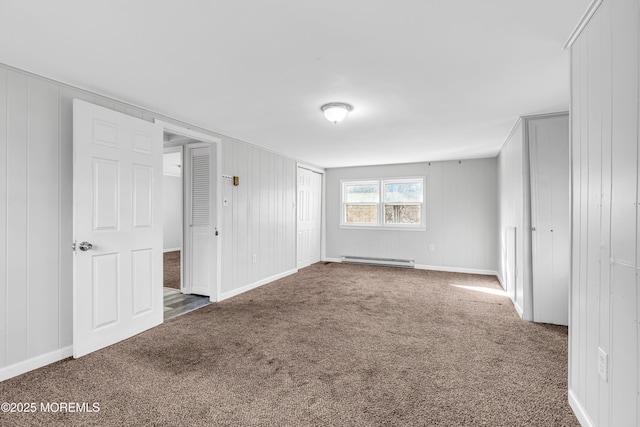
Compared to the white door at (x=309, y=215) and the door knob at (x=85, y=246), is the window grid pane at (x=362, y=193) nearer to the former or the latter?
the white door at (x=309, y=215)

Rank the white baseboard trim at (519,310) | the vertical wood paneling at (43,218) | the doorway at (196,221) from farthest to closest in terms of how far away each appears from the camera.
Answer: the doorway at (196,221)
the white baseboard trim at (519,310)
the vertical wood paneling at (43,218)

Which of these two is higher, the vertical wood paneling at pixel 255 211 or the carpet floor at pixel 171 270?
the vertical wood paneling at pixel 255 211

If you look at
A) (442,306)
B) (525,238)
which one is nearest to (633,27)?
(525,238)

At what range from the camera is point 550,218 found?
3439mm

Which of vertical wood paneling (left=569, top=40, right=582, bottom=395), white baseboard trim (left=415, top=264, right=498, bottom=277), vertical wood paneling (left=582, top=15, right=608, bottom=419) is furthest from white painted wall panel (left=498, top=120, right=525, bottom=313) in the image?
vertical wood paneling (left=582, top=15, right=608, bottom=419)

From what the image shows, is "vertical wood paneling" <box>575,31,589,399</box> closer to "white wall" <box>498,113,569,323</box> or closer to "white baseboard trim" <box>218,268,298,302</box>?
"white wall" <box>498,113,569,323</box>

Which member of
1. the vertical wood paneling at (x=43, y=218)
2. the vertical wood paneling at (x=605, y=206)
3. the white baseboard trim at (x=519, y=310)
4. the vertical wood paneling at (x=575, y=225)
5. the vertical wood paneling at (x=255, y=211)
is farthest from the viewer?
the vertical wood paneling at (x=255, y=211)

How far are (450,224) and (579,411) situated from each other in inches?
187

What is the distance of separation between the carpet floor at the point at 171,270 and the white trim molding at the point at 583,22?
554 cm

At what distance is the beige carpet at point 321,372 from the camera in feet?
6.16

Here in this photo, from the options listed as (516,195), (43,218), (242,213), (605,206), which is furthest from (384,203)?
(43,218)

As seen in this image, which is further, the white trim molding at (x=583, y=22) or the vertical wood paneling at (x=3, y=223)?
the vertical wood paneling at (x=3, y=223)

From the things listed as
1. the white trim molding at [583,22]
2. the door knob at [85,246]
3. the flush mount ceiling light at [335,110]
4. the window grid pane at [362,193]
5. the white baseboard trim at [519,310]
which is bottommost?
the white baseboard trim at [519,310]

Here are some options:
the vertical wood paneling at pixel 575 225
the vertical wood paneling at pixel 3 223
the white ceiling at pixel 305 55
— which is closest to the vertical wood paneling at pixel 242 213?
the white ceiling at pixel 305 55
